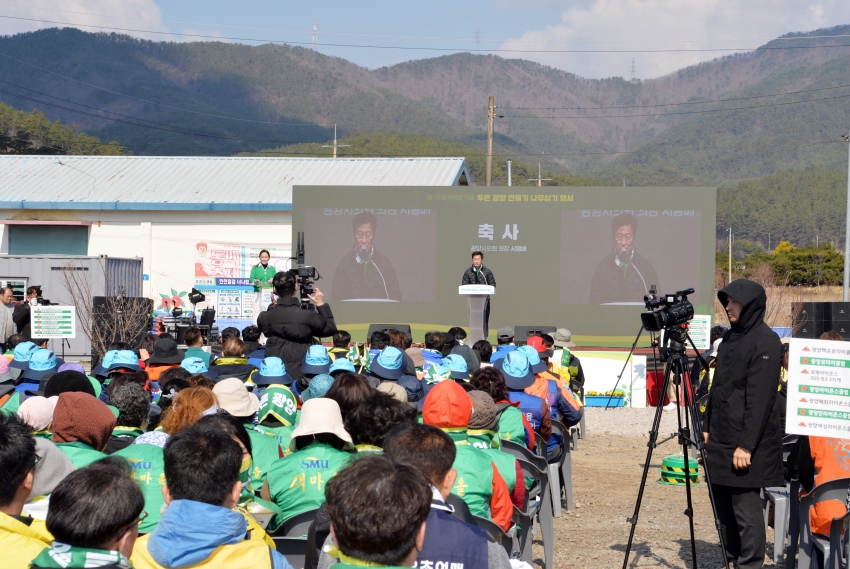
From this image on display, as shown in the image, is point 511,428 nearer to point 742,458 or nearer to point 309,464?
point 742,458

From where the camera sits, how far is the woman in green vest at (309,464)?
3646 millimetres

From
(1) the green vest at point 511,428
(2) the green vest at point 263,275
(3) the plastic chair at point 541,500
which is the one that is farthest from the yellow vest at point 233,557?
(2) the green vest at point 263,275

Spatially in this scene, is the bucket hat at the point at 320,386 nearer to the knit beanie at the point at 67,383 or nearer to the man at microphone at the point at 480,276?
the knit beanie at the point at 67,383

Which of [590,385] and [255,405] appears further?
[590,385]

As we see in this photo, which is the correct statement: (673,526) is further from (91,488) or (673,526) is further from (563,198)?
(563,198)

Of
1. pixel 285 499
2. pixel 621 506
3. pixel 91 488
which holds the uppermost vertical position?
pixel 91 488

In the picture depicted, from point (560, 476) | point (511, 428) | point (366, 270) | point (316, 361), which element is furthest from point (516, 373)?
point (366, 270)

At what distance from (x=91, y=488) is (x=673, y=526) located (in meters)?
5.03

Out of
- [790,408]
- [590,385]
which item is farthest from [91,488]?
[590,385]

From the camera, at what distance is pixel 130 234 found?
23922 mm

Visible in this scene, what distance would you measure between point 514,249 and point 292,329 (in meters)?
10.1

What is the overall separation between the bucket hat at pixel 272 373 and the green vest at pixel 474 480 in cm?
296

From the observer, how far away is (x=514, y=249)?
16.7 m

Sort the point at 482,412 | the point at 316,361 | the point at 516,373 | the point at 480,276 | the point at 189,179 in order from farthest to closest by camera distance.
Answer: the point at 189,179
the point at 480,276
the point at 316,361
the point at 516,373
the point at 482,412
